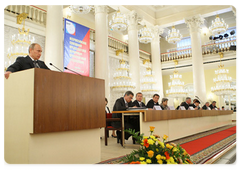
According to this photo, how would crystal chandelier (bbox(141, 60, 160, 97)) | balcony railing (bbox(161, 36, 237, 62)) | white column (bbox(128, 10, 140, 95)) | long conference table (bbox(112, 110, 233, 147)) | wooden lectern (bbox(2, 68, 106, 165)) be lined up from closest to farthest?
1. wooden lectern (bbox(2, 68, 106, 165))
2. long conference table (bbox(112, 110, 233, 147))
3. white column (bbox(128, 10, 140, 95))
4. crystal chandelier (bbox(141, 60, 160, 97))
5. balcony railing (bbox(161, 36, 237, 62))

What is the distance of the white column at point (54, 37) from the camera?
6832mm

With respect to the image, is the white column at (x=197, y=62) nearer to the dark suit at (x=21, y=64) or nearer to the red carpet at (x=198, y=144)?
the red carpet at (x=198, y=144)

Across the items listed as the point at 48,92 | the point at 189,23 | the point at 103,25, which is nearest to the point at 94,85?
the point at 48,92

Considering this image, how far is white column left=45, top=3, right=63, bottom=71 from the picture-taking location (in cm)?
683

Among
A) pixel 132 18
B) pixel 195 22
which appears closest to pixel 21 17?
pixel 132 18

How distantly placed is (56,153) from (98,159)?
0.75 m

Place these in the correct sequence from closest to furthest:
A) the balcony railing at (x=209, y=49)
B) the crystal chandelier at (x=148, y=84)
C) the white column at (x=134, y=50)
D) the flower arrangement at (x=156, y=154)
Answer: the flower arrangement at (x=156, y=154) → the white column at (x=134, y=50) → the crystal chandelier at (x=148, y=84) → the balcony railing at (x=209, y=49)

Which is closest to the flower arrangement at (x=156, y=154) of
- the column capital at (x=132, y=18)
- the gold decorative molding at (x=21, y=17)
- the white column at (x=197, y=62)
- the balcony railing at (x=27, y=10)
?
the gold decorative molding at (x=21, y=17)

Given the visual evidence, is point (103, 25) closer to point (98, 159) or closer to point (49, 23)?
point (49, 23)

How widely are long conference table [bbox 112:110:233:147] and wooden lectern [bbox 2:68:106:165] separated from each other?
1653 mm

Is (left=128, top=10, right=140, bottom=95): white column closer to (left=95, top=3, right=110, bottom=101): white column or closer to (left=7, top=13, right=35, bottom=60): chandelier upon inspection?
(left=95, top=3, right=110, bottom=101): white column

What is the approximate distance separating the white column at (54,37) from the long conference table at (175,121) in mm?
3007

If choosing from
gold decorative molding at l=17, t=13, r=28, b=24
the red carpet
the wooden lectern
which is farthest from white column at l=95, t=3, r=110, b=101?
the wooden lectern

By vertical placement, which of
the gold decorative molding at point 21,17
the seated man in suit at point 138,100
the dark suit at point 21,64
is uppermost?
the gold decorative molding at point 21,17
